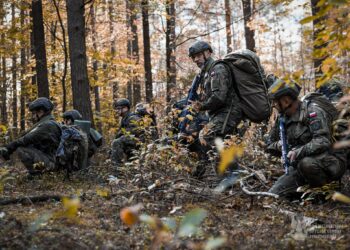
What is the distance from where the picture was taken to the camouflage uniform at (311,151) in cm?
548

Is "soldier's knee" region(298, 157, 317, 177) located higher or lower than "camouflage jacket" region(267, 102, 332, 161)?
lower

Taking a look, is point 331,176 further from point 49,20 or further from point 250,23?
point 49,20

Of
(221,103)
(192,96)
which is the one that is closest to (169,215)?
(221,103)

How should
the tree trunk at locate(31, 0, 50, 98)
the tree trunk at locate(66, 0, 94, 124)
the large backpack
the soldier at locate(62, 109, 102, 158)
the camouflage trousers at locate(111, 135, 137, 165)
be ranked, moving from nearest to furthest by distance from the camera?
the large backpack < the soldier at locate(62, 109, 102, 158) < the tree trunk at locate(66, 0, 94, 124) < the camouflage trousers at locate(111, 135, 137, 165) < the tree trunk at locate(31, 0, 50, 98)

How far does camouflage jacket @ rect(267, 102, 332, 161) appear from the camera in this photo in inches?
215

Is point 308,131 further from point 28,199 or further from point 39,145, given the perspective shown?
point 39,145

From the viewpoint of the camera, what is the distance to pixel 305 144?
5719 millimetres

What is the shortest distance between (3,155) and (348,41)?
648cm

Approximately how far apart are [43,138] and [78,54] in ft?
7.56

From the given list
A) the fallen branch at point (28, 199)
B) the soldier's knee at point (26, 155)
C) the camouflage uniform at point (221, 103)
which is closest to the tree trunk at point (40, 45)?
the soldier's knee at point (26, 155)

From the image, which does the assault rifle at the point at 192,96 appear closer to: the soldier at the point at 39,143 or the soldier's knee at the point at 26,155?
the soldier at the point at 39,143

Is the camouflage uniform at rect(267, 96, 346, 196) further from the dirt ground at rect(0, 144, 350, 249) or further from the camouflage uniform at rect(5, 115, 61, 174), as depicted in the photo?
the camouflage uniform at rect(5, 115, 61, 174)

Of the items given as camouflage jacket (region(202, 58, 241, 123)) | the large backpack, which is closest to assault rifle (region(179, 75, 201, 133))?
camouflage jacket (region(202, 58, 241, 123))

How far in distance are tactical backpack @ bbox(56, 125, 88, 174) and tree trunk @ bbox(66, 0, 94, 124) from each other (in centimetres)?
177
